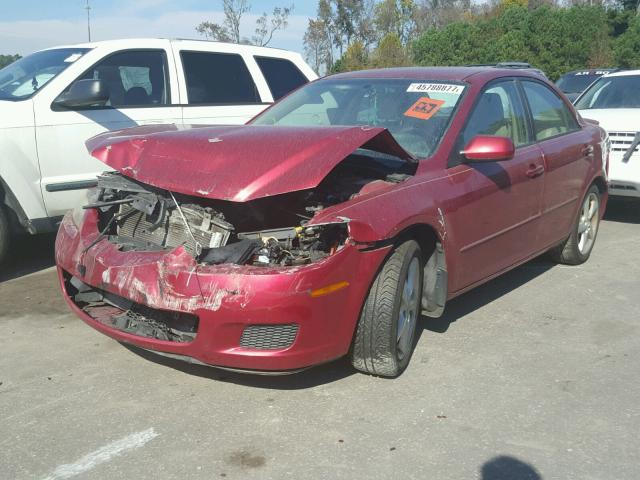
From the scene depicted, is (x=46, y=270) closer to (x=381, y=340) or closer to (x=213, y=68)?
(x=213, y=68)

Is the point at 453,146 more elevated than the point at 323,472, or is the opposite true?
the point at 453,146

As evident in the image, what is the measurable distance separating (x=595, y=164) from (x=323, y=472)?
4253 millimetres

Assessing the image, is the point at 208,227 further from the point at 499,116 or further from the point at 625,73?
the point at 625,73

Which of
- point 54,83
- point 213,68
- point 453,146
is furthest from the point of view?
point 213,68

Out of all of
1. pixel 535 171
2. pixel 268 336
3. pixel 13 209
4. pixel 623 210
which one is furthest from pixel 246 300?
pixel 623 210

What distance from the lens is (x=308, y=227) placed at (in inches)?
132

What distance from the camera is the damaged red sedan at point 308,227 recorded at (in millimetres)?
3293

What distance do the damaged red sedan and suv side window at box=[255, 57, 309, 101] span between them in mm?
2669

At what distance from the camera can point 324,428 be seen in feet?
10.8

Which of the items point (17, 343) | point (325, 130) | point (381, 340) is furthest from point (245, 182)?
point (17, 343)

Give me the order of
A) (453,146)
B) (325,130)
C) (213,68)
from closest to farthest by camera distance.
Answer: (325,130) → (453,146) → (213,68)

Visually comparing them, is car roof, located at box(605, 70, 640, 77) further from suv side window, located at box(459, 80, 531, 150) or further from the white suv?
suv side window, located at box(459, 80, 531, 150)

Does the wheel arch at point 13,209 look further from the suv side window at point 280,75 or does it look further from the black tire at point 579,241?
the black tire at point 579,241

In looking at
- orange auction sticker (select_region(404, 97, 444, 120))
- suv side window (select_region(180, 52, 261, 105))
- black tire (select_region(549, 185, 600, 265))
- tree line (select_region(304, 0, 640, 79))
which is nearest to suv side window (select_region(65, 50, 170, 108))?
suv side window (select_region(180, 52, 261, 105))
